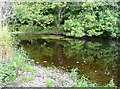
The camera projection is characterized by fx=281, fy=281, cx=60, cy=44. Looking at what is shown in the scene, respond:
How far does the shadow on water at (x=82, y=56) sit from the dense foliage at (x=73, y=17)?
68cm

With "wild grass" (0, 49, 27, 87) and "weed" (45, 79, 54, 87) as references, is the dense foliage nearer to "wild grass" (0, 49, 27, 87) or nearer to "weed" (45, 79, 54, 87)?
"wild grass" (0, 49, 27, 87)

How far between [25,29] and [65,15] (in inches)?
88.4

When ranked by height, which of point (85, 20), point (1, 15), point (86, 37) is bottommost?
point (86, 37)

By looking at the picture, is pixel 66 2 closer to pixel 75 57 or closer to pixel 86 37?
pixel 86 37

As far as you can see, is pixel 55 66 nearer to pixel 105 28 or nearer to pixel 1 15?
pixel 1 15

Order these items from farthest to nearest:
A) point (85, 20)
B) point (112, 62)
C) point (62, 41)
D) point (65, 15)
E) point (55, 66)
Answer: point (65, 15) → point (85, 20) → point (62, 41) → point (112, 62) → point (55, 66)

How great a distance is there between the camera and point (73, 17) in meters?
14.5

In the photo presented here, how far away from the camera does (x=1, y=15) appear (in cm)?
784

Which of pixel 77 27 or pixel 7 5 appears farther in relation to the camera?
pixel 77 27

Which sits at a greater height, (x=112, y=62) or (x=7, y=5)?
(x=7, y=5)

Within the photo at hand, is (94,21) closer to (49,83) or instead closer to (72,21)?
(72,21)

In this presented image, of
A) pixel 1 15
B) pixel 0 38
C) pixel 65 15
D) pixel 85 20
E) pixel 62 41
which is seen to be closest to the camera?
pixel 0 38

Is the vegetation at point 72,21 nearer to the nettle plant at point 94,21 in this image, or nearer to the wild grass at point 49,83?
the nettle plant at point 94,21

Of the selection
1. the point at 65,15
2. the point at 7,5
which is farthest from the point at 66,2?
the point at 7,5
